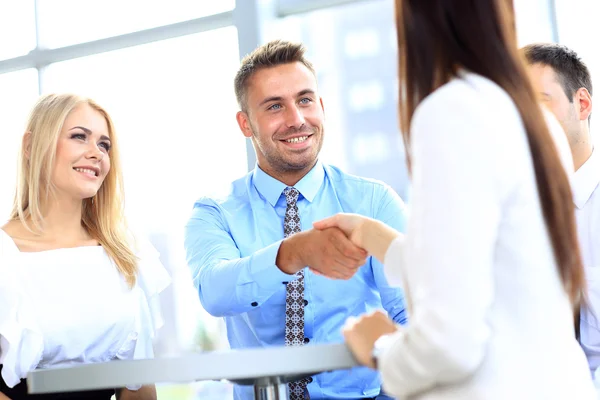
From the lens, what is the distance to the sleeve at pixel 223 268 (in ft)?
7.13

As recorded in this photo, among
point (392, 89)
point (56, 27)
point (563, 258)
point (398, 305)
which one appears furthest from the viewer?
point (56, 27)

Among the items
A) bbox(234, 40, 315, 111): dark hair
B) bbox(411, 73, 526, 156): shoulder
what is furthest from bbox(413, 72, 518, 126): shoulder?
bbox(234, 40, 315, 111): dark hair

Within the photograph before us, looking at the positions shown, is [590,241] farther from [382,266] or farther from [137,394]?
[137,394]

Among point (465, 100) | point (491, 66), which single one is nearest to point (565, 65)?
point (491, 66)

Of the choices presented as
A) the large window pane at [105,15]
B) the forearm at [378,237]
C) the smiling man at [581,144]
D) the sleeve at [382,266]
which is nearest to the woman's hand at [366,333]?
the forearm at [378,237]

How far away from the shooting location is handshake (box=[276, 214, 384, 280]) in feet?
6.07

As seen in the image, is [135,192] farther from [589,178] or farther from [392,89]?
[589,178]

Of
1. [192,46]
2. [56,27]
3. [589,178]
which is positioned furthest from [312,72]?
[56,27]

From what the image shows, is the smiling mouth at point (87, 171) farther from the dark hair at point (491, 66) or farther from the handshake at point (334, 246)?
the dark hair at point (491, 66)

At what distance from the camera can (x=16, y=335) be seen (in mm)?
2352

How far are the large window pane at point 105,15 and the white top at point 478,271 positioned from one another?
3319mm

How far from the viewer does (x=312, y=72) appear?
2916 millimetres

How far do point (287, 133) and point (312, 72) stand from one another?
303 millimetres

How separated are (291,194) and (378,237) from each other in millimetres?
1156
